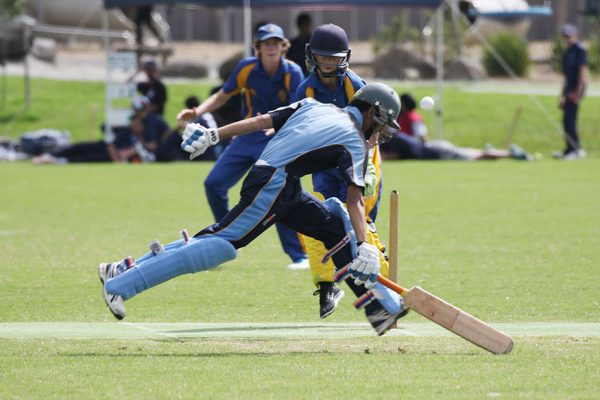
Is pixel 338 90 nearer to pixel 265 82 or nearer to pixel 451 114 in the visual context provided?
pixel 265 82

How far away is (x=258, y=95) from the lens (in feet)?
39.2

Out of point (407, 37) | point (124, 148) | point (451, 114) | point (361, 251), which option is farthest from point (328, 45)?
point (407, 37)

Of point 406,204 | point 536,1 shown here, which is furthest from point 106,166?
point 536,1

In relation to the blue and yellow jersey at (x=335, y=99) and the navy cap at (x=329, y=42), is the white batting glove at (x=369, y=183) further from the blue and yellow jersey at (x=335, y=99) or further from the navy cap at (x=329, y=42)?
the blue and yellow jersey at (x=335, y=99)

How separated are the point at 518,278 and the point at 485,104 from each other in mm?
23050

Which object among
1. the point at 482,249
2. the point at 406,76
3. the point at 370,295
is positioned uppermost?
the point at 370,295

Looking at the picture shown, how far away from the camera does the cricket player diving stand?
7.80 m

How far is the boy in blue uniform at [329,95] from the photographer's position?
9016mm

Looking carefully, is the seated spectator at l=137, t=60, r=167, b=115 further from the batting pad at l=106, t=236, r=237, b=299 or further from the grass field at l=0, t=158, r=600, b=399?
the batting pad at l=106, t=236, r=237, b=299

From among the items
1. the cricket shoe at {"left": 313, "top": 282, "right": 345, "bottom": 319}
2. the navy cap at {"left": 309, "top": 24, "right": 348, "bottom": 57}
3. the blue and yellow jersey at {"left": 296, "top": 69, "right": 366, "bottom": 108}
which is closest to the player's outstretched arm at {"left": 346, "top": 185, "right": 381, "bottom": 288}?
the cricket shoe at {"left": 313, "top": 282, "right": 345, "bottom": 319}

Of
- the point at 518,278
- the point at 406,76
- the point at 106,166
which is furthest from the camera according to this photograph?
the point at 406,76

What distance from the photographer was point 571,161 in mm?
25812

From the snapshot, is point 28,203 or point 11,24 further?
point 11,24

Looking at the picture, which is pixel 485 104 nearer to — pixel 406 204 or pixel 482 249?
pixel 406 204
